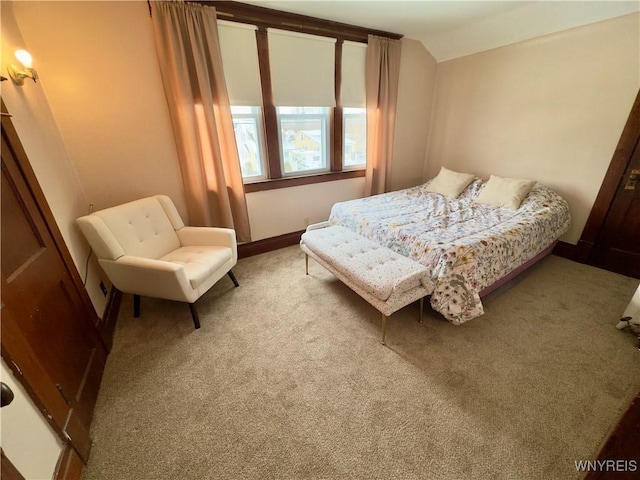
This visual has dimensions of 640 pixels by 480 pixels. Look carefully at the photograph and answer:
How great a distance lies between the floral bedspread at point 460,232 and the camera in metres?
1.83

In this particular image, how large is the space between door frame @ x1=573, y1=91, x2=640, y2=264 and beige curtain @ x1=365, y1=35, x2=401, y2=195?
214 cm

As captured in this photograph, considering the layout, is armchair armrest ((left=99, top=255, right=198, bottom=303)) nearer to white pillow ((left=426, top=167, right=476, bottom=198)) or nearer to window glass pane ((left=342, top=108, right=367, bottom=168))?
window glass pane ((left=342, top=108, right=367, bottom=168))

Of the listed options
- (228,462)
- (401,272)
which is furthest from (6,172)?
(401,272)

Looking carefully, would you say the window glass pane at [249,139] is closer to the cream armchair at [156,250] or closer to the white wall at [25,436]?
the cream armchair at [156,250]

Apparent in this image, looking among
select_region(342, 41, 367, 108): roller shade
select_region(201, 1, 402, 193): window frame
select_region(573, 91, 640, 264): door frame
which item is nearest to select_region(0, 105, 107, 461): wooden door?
select_region(201, 1, 402, 193): window frame

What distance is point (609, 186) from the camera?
2453 mm

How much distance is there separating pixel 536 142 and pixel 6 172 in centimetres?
422

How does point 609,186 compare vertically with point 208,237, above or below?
above

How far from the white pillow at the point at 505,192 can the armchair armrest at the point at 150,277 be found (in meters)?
3.02

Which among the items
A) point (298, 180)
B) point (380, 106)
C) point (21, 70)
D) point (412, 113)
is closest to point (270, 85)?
point (298, 180)

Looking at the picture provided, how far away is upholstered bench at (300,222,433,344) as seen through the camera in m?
1.72

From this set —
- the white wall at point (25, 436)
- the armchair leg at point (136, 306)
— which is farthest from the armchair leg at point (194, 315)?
the white wall at point (25, 436)

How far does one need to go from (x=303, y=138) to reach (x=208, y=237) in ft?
5.28

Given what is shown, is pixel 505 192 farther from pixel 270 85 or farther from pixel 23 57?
pixel 23 57
